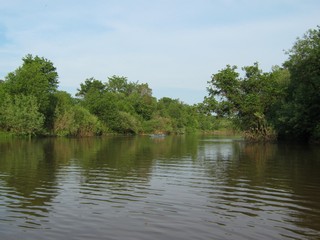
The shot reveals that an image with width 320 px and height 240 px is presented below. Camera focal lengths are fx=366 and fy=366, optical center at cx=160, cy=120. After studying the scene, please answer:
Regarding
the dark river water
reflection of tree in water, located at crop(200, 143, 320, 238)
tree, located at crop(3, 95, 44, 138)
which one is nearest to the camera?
the dark river water

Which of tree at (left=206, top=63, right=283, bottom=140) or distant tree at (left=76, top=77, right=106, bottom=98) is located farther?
distant tree at (left=76, top=77, right=106, bottom=98)

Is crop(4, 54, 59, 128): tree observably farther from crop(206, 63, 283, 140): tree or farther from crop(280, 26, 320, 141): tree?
crop(280, 26, 320, 141): tree

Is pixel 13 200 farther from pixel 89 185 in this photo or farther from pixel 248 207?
pixel 248 207

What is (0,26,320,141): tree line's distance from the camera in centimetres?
4269

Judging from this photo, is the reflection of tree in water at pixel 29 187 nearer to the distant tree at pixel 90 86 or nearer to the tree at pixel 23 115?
the tree at pixel 23 115

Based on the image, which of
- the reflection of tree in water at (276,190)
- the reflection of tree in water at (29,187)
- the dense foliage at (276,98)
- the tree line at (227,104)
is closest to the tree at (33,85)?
the tree line at (227,104)

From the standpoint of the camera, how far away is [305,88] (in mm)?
42406

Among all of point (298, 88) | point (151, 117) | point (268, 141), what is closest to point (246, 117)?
point (268, 141)

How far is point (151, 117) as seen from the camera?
12425 centimetres

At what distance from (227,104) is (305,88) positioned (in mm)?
14453

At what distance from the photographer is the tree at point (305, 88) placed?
134 ft

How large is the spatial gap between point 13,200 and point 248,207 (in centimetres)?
727

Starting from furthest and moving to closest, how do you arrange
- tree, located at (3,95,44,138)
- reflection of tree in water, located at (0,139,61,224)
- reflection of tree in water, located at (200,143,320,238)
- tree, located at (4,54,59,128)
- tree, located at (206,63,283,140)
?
tree, located at (4,54,59,128), tree, located at (3,95,44,138), tree, located at (206,63,283,140), reflection of tree in water, located at (0,139,61,224), reflection of tree in water, located at (200,143,320,238)

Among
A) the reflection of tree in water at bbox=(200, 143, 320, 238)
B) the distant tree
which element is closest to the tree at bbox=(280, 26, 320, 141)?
the reflection of tree in water at bbox=(200, 143, 320, 238)
